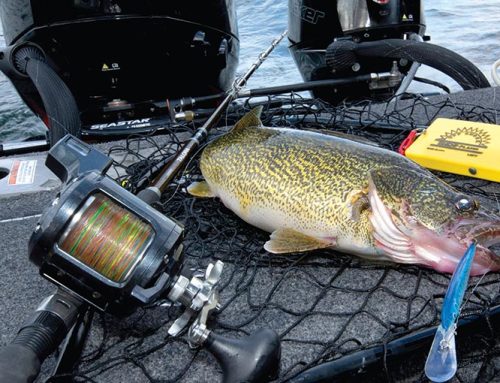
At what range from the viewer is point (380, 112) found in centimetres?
367

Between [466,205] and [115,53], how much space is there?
9.89ft

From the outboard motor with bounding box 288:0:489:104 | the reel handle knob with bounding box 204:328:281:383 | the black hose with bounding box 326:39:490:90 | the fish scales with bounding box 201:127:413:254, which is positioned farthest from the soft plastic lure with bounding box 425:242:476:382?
the outboard motor with bounding box 288:0:489:104

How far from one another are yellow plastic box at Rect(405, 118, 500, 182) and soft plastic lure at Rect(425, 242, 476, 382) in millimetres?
1082

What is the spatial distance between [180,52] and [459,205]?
293 cm

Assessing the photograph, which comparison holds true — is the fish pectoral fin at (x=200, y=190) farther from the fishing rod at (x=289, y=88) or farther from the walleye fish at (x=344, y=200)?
the fishing rod at (x=289, y=88)

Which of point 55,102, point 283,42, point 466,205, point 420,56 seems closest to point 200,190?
point 466,205

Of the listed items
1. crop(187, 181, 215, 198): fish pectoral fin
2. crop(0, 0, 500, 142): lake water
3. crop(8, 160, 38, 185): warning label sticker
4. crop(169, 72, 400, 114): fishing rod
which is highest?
crop(187, 181, 215, 198): fish pectoral fin

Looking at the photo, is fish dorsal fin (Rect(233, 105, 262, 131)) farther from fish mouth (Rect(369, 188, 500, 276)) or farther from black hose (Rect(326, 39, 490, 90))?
black hose (Rect(326, 39, 490, 90))

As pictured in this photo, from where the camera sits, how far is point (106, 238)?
1.50 m

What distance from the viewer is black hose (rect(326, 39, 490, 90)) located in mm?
3812

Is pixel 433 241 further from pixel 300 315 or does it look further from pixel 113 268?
pixel 113 268

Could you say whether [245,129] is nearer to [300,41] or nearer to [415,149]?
[415,149]

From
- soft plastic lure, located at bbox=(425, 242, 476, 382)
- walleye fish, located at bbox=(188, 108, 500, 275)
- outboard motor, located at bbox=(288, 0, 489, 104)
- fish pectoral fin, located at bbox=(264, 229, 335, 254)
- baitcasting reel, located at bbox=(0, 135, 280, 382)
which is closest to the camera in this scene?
soft plastic lure, located at bbox=(425, 242, 476, 382)

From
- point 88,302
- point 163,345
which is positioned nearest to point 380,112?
point 163,345
